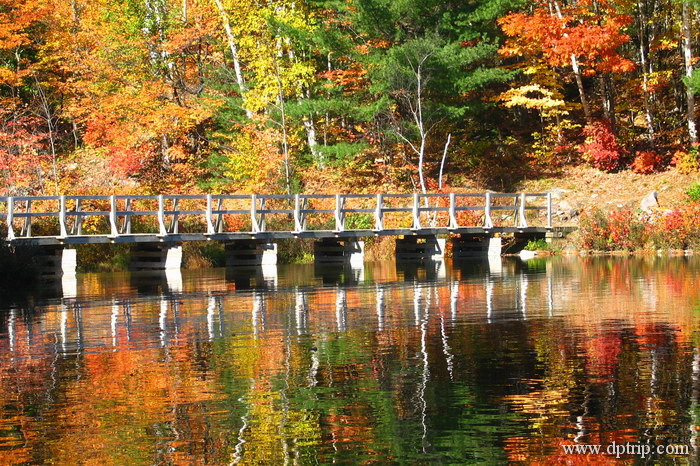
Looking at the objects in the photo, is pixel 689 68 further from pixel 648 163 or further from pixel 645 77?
pixel 648 163

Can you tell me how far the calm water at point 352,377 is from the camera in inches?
364

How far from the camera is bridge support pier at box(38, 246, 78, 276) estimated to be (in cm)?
3189

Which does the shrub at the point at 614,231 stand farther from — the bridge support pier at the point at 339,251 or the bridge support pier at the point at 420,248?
the bridge support pier at the point at 339,251

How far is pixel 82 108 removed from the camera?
46156mm

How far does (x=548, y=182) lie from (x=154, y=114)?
17.0m

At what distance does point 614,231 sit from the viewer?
124ft

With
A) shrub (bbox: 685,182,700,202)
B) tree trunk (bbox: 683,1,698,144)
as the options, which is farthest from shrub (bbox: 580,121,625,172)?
shrub (bbox: 685,182,700,202)

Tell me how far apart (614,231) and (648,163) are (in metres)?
6.29

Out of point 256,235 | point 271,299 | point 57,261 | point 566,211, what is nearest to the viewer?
point 271,299

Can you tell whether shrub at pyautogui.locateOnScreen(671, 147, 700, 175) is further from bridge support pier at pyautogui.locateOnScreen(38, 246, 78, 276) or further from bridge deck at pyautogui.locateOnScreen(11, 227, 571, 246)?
bridge support pier at pyautogui.locateOnScreen(38, 246, 78, 276)

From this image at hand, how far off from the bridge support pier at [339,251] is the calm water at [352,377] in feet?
45.3

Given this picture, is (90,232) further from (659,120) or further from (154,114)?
(659,120)

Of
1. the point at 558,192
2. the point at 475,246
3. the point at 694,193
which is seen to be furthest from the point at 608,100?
the point at 475,246

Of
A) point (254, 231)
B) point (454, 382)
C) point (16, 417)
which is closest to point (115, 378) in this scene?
point (16, 417)
